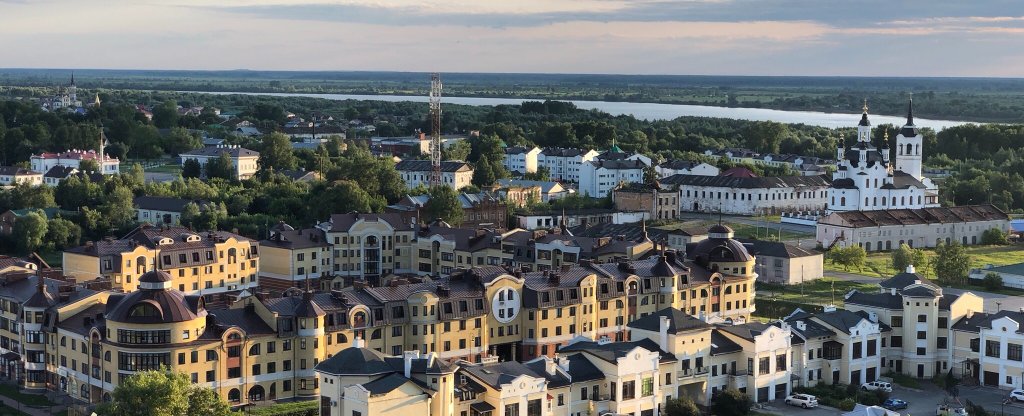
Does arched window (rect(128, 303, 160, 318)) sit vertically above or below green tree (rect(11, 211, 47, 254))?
above

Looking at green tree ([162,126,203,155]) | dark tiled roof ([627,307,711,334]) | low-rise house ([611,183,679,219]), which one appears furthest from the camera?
green tree ([162,126,203,155])

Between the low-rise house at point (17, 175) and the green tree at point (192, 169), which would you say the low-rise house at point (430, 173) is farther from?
the low-rise house at point (17, 175)

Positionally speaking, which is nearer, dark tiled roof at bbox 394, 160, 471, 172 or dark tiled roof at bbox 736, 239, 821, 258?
dark tiled roof at bbox 736, 239, 821, 258

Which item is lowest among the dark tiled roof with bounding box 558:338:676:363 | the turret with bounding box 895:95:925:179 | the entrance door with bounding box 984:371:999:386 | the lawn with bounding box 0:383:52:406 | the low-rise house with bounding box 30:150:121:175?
the lawn with bounding box 0:383:52:406

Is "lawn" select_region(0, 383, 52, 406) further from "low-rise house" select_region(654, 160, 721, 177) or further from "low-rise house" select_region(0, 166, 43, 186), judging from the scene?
"low-rise house" select_region(654, 160, 721, 177)

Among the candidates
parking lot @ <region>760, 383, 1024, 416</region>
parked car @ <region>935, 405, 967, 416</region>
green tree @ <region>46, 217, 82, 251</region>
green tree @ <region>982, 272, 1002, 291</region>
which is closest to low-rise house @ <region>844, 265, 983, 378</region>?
parking lot @ <region>760, 383, 1024, 416</region>

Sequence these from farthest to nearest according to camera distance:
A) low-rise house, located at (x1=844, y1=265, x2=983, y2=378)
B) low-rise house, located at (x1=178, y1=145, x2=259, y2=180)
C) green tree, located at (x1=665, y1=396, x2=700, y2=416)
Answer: low-rise house, located at (x1=178, y1=145, x2=259, y2=180) < low-rise house, located at (x1=844, y1=265, x2=983, y2=378) < green tree, located at (x1=665, y1=396, x2=700, y2=416)

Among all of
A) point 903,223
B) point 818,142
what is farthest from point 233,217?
point 818,142

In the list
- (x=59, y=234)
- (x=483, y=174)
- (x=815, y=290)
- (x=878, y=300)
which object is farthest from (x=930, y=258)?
(x=59, y=234)
